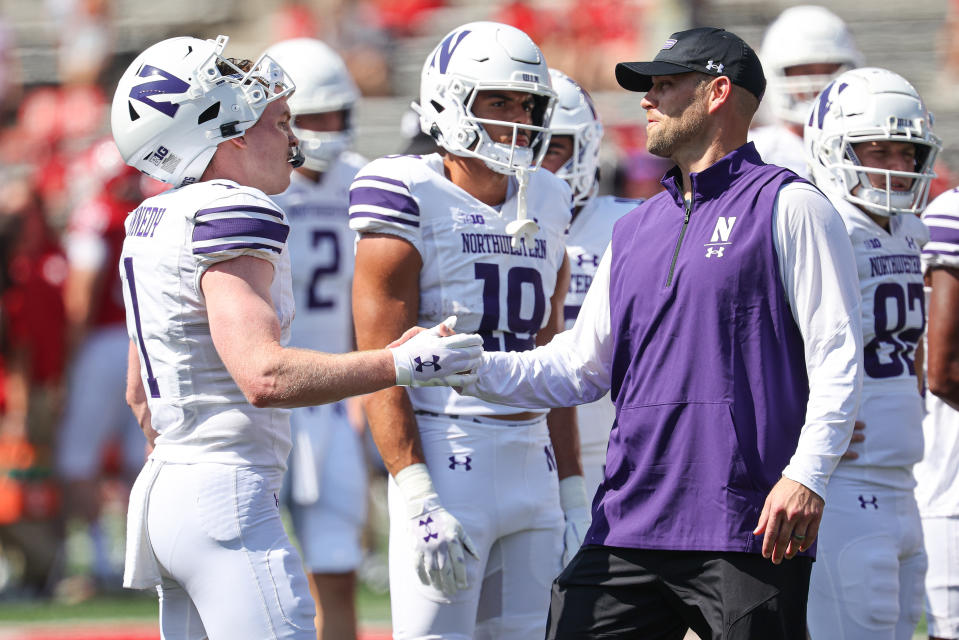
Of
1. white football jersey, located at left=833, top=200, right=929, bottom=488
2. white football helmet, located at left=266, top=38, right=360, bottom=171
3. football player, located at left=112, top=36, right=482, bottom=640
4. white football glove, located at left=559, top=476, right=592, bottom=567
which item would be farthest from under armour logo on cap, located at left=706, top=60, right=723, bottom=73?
white football helmet, located at left=266, top=38, right=360, bottom=171

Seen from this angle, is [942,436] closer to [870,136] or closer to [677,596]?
[870,136]

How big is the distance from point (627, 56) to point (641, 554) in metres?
10.2

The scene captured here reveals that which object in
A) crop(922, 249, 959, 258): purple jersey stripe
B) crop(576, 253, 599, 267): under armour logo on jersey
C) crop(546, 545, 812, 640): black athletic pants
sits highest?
crop(576, 253, 599, 267): under armour logo on jersey

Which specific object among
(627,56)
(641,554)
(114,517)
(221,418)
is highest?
(627,56)

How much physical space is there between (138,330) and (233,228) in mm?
432

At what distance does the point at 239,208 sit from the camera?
3184 millimetres

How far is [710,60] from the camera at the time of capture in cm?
345

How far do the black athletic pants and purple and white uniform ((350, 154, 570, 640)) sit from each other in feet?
1.49

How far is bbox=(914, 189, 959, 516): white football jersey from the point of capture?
4660 mm

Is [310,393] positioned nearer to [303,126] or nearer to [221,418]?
[221,418]

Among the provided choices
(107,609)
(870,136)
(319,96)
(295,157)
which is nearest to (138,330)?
(295,157)

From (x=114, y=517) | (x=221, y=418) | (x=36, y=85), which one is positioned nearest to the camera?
(x=221, y=418)

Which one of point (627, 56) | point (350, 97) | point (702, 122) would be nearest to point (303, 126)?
point (350, 97)

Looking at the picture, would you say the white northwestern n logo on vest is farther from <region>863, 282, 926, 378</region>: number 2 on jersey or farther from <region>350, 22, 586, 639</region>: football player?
<region>863, 282, 926, 378</region>: number 2 on jersey
